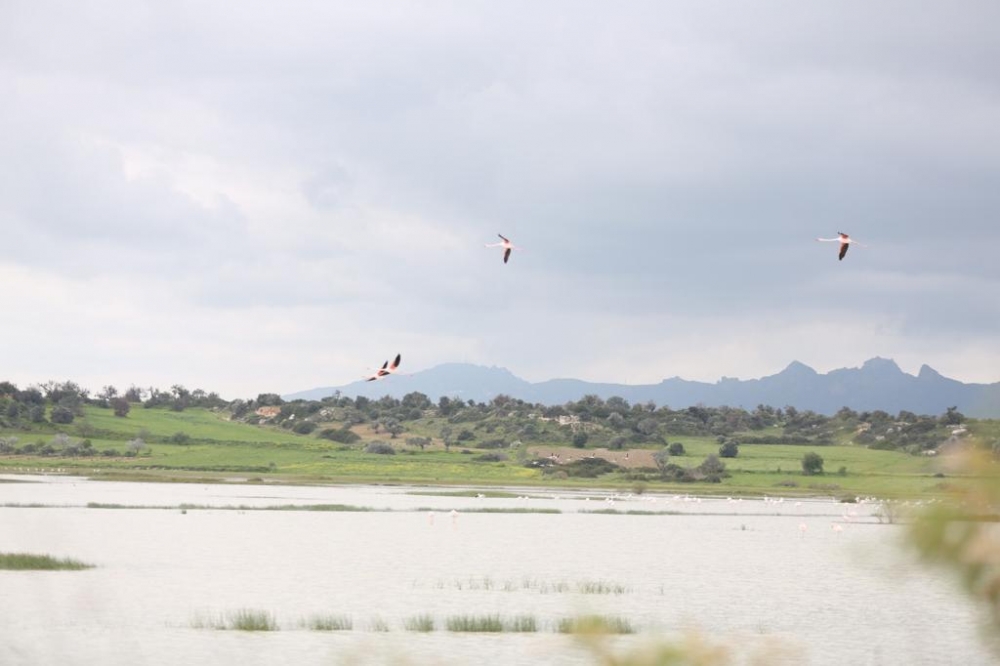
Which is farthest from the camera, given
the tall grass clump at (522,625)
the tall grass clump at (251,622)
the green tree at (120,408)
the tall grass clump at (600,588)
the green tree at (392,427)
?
the green tree at (120,408)

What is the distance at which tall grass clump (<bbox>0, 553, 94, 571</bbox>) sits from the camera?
140ft

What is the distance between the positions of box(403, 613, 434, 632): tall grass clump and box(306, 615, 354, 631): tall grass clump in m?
1.43

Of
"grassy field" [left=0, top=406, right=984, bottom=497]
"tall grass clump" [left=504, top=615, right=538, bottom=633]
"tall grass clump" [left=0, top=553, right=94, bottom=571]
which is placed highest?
"grassy field" [left=0, top=406, right=984, bottom=497]

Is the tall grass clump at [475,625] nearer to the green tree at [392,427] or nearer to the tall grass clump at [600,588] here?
the tall grass clump at [600,588]

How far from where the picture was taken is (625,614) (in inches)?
1446

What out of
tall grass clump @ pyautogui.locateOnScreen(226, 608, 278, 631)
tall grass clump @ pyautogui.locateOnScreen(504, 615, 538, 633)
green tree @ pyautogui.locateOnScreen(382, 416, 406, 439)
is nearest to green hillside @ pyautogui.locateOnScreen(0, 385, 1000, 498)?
green tree @ pyautogui.locateOnScreen(382, 416, 406, 439)

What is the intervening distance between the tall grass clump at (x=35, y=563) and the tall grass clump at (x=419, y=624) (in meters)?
14.8

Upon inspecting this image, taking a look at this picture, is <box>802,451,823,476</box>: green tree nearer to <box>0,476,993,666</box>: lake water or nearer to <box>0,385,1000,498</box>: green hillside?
<box>0,385,1000,498</box>: green hillside

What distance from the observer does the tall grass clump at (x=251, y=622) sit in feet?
106

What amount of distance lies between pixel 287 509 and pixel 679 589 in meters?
37.7

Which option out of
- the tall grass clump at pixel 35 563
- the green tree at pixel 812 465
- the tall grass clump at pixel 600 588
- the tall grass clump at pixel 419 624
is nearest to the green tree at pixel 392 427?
the green tree at pixel 812 465

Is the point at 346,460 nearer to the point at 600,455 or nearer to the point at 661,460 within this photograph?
the point at 600,455

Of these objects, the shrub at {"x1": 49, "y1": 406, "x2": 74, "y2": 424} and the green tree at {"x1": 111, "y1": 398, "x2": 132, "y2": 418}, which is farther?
the green tree at {"x1": 111, "y1": 398, "x2": 132, "y2": 418}

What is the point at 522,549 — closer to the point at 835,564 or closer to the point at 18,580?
the point at 835,564
